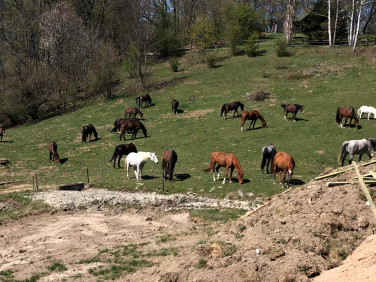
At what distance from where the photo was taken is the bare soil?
970 centimetres

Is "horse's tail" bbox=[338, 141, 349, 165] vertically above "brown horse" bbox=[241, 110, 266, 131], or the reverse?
"brown horse" bbox=[241, 110, 266, 131]

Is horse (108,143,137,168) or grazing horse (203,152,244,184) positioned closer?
grazing horse (203,152,244,184)

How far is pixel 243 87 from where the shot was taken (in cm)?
4891

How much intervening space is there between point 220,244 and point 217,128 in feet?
77.2

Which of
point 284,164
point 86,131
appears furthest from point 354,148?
point 86,131

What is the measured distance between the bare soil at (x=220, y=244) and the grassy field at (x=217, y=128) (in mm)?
5658

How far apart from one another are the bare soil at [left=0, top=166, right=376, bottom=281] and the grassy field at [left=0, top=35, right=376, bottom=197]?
5.66 m

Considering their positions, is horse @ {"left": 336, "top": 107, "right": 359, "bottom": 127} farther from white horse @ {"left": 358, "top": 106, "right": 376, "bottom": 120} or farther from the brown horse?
the brown horse

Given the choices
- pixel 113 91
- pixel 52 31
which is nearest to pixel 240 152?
pixel 113 91

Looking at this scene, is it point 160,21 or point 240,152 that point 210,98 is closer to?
point 240,152

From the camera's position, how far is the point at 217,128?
34375 mm

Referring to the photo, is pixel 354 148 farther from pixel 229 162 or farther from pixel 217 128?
pixel 217 128

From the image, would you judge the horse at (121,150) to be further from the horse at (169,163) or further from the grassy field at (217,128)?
the horse at (169,163)

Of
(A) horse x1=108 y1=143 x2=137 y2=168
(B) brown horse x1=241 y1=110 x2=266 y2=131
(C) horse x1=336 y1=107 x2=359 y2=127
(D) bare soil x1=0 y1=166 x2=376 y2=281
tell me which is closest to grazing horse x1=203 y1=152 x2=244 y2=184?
(D) bare soil x1=0 y1=166 x2=376 y2=281
